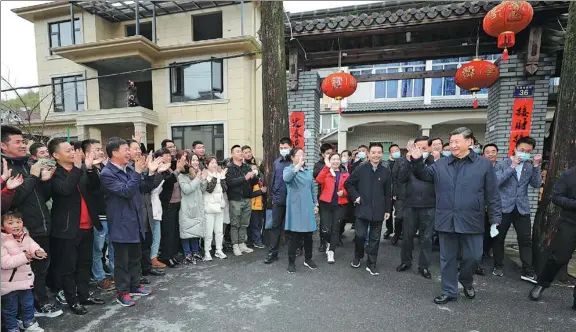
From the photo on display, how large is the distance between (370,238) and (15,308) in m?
4.37

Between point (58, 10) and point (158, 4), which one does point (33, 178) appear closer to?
point (158, 4)

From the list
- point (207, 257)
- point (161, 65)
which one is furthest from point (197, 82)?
point (207, 257)

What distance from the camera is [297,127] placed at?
750cm

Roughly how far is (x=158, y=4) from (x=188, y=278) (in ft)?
43.1

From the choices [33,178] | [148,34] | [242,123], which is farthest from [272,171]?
[148,34]

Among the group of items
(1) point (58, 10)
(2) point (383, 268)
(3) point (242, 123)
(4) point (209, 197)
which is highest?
(1) point (58, 10)

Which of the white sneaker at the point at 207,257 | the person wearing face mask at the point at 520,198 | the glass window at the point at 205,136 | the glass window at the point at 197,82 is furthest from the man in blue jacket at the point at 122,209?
the glass window at the point at 197,82

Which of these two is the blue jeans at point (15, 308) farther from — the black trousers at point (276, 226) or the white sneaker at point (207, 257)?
the black trousers at point (276, 226)

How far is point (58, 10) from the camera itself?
1397 cm

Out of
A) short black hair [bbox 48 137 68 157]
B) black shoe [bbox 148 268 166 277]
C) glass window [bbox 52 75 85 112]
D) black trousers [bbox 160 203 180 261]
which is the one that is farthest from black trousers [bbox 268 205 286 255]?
glass window [bbox 52 75 85 112]

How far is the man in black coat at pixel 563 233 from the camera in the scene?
136 inches

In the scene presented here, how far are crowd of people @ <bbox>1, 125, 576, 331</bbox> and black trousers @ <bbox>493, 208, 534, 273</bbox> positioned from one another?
0.06 feet

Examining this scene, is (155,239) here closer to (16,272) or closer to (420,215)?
(16,272)

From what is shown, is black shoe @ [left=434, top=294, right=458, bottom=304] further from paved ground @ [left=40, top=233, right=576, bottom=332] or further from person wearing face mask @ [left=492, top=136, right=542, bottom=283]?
person wearing face mask @ [left=492, top=136, right=542, bottom=283]
